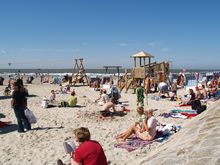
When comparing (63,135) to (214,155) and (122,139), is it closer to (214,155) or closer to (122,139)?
(122,139)

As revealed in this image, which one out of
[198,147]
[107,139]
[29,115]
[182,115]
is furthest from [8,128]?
[198,147]

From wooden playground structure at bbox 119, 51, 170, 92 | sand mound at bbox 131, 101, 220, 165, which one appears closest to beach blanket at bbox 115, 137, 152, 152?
sand mound at bbox 131, 101, 220, 165

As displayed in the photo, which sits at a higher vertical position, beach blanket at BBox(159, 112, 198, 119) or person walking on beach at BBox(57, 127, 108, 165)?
person walking on beach at BBox(57, 127, 108, 165)

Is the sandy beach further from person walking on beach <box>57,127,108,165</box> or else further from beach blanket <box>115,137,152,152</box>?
person walking on beach <box>57,127,108,165</box>

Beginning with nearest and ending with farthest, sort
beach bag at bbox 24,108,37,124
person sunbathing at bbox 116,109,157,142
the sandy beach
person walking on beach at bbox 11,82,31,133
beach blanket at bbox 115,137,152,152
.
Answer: the sandy beach < beach blanket at bbox 115,137,152,152 < person sunbathing at bbox 116,109,157,142 < person walking on beach at bbox 11,82,31,133 < beach bag at bbox 24,108,37,124

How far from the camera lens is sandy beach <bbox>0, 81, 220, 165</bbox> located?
2756 mm

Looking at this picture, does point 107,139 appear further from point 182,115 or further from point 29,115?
point 182,115

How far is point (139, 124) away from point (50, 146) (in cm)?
230

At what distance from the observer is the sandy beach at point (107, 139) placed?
2.76m

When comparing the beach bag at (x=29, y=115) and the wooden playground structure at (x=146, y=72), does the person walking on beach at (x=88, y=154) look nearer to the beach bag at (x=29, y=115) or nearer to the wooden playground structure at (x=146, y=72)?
the beach bag at (x=29, y=115)

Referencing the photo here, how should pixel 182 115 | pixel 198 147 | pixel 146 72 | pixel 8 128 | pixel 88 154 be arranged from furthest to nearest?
1. pixel 146 72
2. pixel 182 115
3. pixel 8 128
4. pixel 88 154
5. pixel 198 147

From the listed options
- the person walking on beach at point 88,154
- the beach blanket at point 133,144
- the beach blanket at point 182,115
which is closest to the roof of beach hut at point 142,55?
the beach blanket at point 182,115

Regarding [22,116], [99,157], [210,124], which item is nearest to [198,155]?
[210,124]

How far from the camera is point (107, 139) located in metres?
8.16
